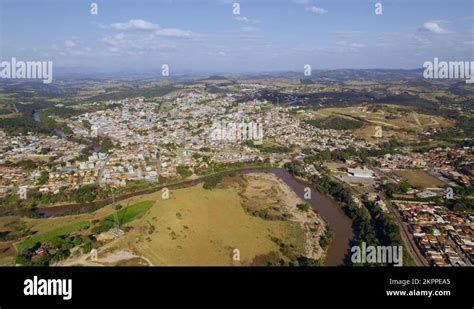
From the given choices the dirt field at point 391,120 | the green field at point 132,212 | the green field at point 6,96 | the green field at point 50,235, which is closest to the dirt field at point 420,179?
the dirt field at point 391,120

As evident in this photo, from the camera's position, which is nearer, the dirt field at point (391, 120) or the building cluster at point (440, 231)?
the building cluster at point (440, 231)

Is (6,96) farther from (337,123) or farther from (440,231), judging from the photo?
(440,231)

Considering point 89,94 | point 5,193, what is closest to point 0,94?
point 89,94

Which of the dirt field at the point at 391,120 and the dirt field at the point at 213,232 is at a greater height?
the dirt field at the point at 391,120

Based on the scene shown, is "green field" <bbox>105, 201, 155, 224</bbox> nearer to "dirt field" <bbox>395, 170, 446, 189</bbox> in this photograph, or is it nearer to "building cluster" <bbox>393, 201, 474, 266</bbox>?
"building cluster" <bbox>393, 201, 474, 266</bbox>

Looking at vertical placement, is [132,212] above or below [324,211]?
above

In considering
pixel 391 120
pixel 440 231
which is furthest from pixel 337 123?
pixel 440 231

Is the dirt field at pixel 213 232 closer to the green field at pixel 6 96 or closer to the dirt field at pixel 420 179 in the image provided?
the dirt field at pixel 420 179

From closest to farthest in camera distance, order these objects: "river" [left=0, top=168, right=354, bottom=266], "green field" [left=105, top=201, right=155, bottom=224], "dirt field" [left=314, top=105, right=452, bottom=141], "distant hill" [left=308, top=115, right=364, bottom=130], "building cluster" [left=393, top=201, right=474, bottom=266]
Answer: "building cluster" [left=393, top=201, right=474, bottom=266] < "river" [left=0, top=168, right=354, bottom=266] < "green field" [left=105, top=201, right=155, bottom=224] < "dirt field" [left=314, top=105, right=452, bottom=141] < "distant hill" [left=308, top=115, right=364, bottom=130]

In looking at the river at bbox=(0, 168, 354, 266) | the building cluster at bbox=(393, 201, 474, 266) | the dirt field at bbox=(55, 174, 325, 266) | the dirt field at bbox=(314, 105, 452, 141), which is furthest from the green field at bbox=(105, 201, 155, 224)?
the dirt field at bbox=(314, 105, 452, 141)

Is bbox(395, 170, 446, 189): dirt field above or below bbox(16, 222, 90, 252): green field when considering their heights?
above
